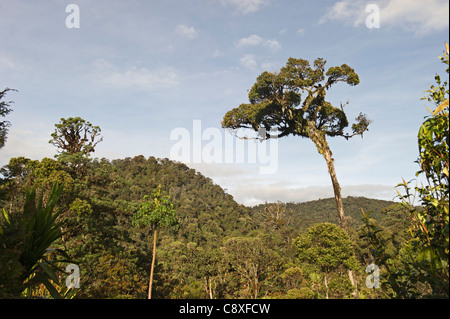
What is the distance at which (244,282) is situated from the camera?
89.2 feet

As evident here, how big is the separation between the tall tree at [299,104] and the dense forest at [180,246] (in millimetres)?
122

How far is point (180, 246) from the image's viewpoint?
39844mm

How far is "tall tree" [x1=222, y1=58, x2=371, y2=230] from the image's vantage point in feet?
72.4

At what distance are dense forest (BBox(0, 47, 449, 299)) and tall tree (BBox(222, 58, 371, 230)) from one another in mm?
122

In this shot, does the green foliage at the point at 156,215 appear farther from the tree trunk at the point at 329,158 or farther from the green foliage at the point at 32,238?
the tree trunk at the point at 329,158

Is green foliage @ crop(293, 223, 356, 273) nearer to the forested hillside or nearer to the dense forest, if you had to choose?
the dense forest

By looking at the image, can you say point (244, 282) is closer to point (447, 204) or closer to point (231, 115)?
point (231, 115)

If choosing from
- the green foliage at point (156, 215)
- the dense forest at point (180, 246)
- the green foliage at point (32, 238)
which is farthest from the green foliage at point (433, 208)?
the green foliage at point (156, 215)

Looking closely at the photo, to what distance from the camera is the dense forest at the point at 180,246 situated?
2480mm

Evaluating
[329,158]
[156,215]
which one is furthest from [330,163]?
[156,215]

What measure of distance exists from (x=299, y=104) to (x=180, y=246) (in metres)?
25.9

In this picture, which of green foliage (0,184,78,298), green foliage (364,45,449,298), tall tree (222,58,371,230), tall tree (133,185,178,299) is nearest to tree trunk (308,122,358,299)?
tall tree (222,58,371,230)
